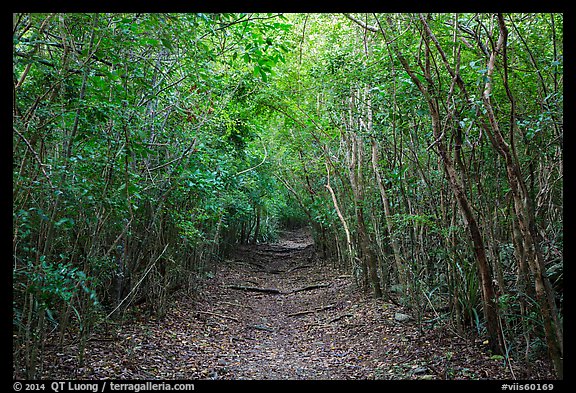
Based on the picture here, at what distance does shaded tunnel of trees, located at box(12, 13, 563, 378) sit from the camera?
3.61 meters

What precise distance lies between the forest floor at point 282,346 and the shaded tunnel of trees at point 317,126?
0.35 meters

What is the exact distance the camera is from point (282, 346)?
7062 millimetres

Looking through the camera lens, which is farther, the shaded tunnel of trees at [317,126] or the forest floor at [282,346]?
the forest floor at [282,346]

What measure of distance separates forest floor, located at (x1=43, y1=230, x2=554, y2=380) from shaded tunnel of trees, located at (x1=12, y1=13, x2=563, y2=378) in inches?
13.7

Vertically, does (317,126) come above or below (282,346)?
above

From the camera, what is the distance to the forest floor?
4711 mm

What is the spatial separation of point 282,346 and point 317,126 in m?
4.71

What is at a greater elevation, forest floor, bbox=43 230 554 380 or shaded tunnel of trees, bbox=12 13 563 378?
shaded tunnel of trees, bbox=12 13 563 378

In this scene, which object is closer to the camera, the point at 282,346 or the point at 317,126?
the point at 282,346

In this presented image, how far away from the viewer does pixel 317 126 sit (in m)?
9.31

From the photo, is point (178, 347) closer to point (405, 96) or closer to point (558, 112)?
point (405, 96)

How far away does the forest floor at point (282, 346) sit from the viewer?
471cm

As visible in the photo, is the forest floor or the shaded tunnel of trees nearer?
the shaded tunnel of trees

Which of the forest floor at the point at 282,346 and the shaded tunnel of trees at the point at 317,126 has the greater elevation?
the shaded tunnel of trees at the point at 317,126
